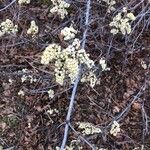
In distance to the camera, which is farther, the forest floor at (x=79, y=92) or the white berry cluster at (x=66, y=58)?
the forest floor at (x=79, y=92)

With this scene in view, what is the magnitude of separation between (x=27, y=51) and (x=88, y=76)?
129 centimetres

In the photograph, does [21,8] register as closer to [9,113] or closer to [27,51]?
[27,51]

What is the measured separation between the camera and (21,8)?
421cm

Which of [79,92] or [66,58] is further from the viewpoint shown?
→ [79,92]

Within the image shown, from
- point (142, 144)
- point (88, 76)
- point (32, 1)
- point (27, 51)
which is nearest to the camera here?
point (88, 76)

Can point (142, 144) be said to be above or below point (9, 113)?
below

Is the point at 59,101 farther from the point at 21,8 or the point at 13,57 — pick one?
the point at 21,8

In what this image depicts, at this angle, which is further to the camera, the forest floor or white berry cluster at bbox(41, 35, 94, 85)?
the forest floor

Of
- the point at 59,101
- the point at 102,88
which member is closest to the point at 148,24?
the point at 102,88

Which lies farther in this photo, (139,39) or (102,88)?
(139,39)

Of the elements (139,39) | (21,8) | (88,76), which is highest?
(21,8)

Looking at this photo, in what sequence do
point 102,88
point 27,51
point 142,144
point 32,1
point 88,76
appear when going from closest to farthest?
point 88,76 < point 142,144 < point 102,88 < point 27,51 < point 32,1

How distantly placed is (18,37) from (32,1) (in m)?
0.53

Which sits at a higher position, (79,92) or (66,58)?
(66,58)
